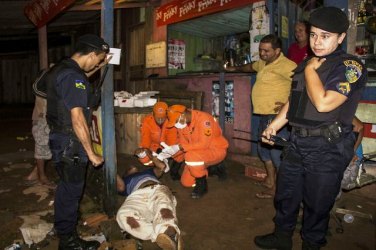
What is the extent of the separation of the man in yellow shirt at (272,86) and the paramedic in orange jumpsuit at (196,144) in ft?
2.39

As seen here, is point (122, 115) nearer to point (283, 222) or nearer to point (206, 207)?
point (206, 207)

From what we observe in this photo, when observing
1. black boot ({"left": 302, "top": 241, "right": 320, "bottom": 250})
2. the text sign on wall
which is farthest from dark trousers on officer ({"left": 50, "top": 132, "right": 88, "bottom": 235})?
the text sign on wall

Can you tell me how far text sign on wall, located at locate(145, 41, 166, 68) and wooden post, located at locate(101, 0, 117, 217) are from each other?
4.98 metres

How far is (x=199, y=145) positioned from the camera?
4492mm

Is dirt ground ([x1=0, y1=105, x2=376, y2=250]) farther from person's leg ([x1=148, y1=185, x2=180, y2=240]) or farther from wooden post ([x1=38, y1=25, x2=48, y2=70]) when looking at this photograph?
wooden post ([x1=38, y1=25, x2=48, y2=70])

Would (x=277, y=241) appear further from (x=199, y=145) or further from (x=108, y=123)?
(x=108, y=123)

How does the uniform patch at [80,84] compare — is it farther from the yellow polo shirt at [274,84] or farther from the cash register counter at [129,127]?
the cash register counter at [129,127]

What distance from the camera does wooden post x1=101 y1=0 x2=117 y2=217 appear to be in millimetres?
3473

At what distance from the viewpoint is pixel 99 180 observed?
12.8 ft

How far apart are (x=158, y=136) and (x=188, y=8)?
11.4 feet

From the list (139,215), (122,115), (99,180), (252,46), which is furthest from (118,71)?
(139,215)

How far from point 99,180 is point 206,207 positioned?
4.80 ft

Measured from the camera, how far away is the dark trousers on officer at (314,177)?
2.44 m

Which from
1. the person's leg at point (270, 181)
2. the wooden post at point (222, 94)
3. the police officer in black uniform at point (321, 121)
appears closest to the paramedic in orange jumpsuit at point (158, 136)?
the wooden post at point (222, 94)
